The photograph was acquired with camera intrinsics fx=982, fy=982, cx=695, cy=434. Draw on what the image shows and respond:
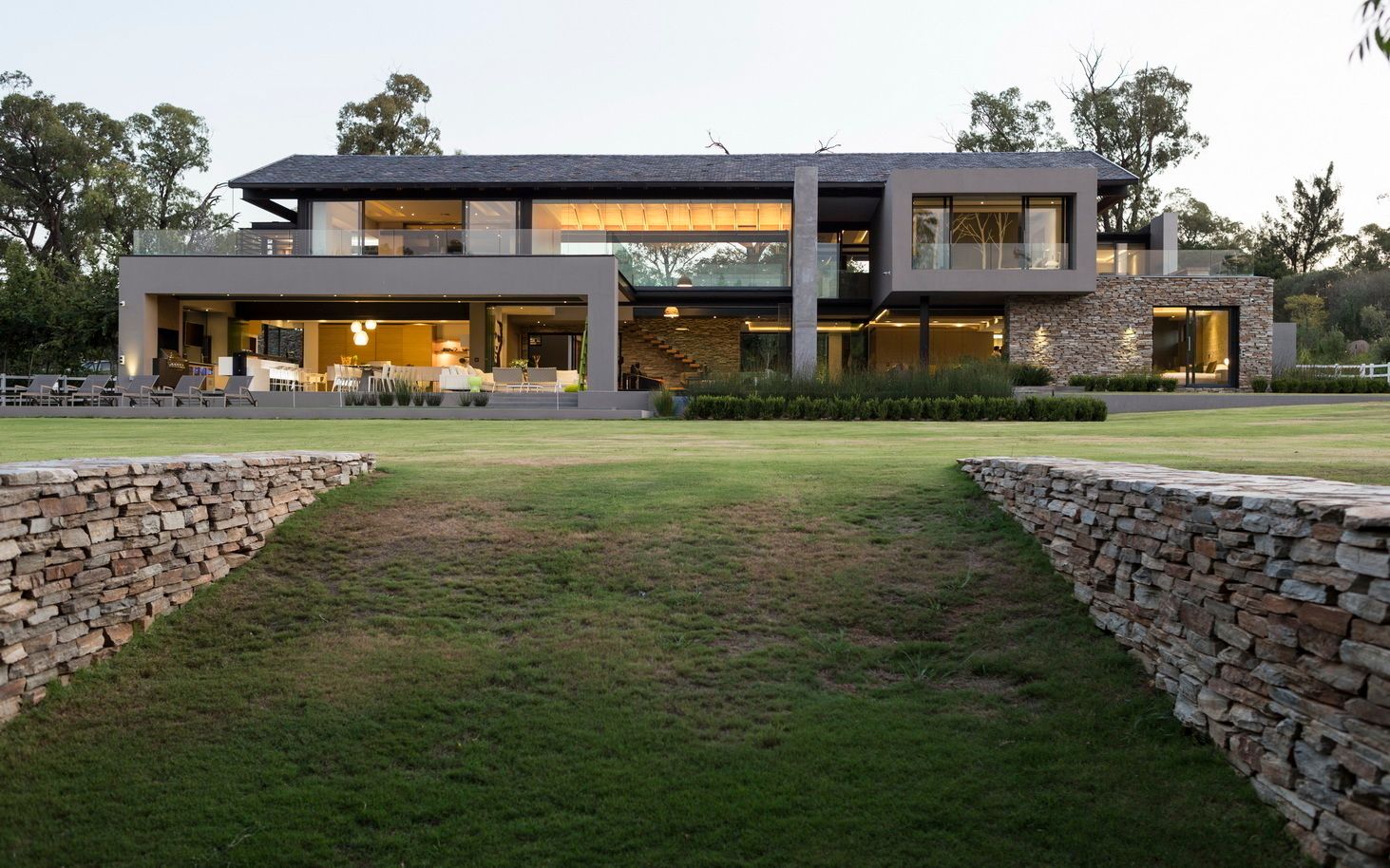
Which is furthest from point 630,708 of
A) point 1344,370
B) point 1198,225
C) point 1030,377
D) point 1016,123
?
point 1198,225

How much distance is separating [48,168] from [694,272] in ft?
112

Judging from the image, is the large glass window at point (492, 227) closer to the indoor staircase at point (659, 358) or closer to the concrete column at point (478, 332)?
the concrete column at point (478, 332)

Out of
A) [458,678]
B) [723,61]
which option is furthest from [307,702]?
[723,61]

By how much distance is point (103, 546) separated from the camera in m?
5.06

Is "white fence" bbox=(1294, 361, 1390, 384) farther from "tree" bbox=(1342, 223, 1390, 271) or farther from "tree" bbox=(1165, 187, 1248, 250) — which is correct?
"tree" bbox=(1342, 223, 1390, 271)

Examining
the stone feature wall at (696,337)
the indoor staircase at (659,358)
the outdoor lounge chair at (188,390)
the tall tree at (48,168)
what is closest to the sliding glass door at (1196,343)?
the stone feature wall at (696,337)

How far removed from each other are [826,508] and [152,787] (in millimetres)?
4896

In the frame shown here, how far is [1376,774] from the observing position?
3068mm

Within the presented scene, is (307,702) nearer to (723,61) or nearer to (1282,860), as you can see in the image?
(1282,860)

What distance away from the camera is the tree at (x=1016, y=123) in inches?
1740

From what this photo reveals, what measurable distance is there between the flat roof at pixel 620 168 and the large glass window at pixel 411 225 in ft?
3.17

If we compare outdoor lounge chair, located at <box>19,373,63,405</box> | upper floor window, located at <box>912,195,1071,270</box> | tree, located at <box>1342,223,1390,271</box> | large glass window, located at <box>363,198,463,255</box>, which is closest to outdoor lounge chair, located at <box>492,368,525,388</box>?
large glass window, located at <box>363,198,463,255</box>

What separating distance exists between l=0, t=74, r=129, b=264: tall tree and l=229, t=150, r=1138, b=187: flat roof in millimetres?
19251

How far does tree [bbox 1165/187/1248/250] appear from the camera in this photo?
46656mm
